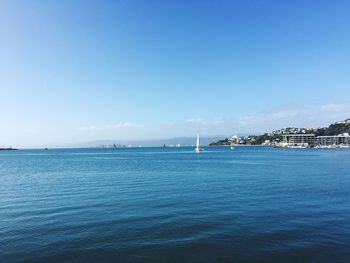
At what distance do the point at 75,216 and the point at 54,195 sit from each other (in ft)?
43.7

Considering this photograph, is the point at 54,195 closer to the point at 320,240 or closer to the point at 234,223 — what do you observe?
the point at 234,223

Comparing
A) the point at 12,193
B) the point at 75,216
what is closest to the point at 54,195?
the point at 12,193

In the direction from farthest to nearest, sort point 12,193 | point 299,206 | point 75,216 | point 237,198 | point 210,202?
point 12,193 < point 237,198 < point 210,202 < point 299,206 < point 75,216

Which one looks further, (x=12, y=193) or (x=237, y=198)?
(x=12, y=193)

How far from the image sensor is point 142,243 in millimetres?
18922

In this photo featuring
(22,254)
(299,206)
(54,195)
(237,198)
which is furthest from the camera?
(54,195)

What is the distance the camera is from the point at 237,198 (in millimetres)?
34156

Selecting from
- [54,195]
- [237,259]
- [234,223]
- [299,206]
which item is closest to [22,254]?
[237,259]

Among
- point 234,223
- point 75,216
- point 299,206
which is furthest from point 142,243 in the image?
point 299,206

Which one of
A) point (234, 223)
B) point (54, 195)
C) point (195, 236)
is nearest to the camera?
point (195, 236)

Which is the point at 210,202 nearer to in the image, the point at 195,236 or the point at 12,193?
the point at 195,236

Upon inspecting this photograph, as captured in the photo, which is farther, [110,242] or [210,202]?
[210,202]

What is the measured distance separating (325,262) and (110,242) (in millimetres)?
12629

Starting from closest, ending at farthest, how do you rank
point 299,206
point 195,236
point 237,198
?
1. point 195,236
2. point 299,206
3. point 237,198
